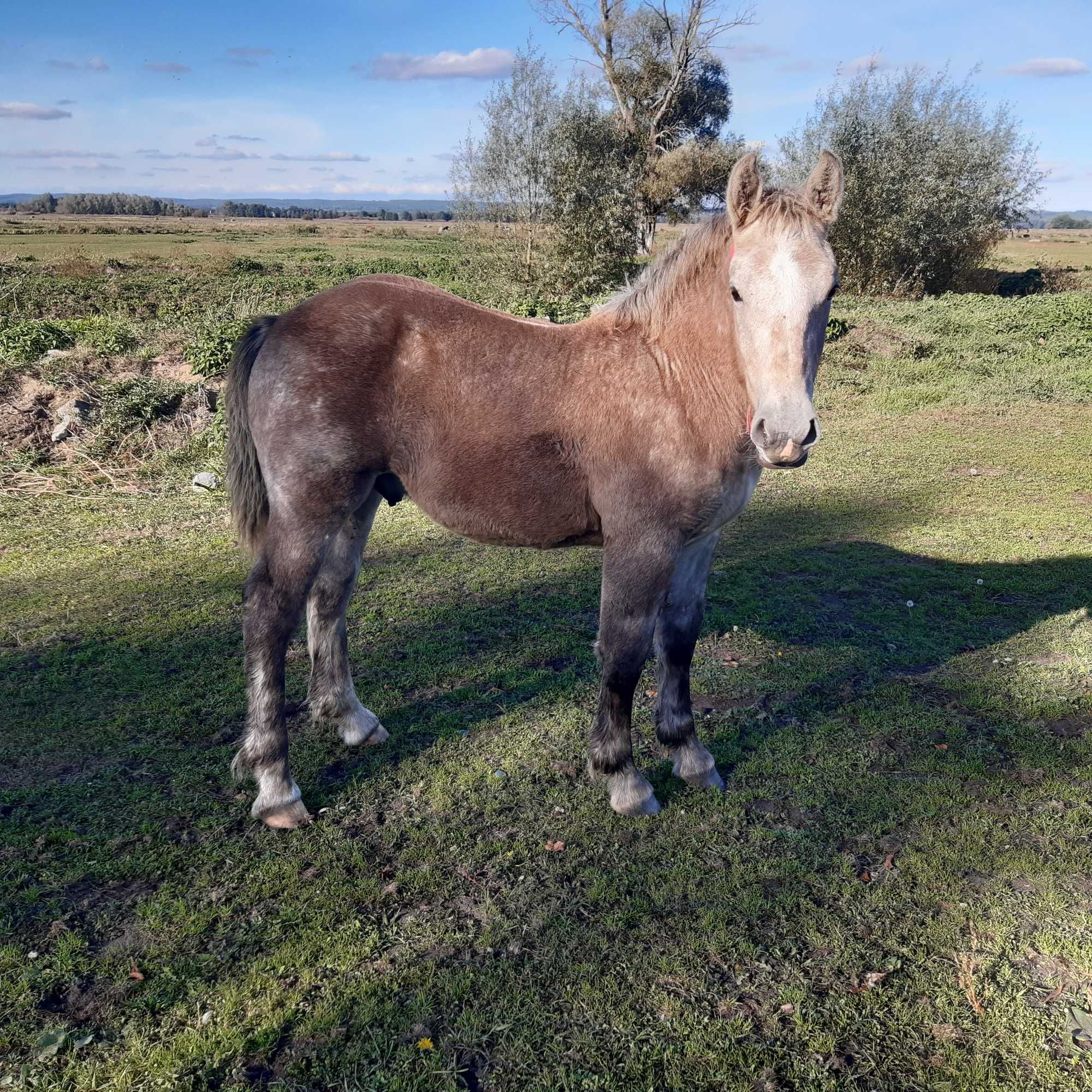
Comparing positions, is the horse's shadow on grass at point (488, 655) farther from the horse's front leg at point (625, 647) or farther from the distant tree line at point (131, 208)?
the distant tree line at point (131, 208)

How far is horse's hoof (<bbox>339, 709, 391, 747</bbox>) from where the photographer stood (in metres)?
4.22

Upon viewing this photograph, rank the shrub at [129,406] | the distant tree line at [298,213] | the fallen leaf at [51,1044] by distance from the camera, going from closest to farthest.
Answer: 1. the fallen leaf at [51,1044]
2. the shrub at [129,406]
3. the distant tree line at [298,213]

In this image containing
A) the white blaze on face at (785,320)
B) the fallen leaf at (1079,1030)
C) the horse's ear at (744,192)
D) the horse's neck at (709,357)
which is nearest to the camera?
the fallen leaf at (1079,1030)

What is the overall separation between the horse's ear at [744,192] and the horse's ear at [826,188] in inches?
8.3

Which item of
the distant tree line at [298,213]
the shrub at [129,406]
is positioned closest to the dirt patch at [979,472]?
the shrub at [129,406]

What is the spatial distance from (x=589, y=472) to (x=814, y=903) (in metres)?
1.94

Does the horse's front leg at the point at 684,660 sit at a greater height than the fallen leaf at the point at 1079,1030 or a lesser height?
greater

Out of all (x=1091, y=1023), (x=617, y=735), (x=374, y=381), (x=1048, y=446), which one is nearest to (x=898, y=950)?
(x=1091, y=1023)

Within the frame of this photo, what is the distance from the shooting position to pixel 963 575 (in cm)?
683

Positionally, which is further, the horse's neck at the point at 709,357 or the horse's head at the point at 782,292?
the horse's neck at the point at 709,357


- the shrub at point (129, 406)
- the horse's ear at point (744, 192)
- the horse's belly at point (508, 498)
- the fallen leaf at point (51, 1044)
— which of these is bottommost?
the fallen leaf at point (51, 1044)

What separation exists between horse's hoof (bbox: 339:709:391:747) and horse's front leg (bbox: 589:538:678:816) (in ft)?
3.79

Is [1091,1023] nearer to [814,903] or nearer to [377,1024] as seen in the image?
[814,903]

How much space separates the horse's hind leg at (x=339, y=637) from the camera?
412cm
